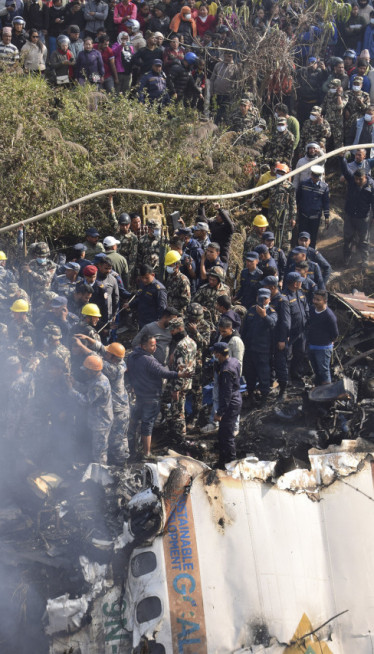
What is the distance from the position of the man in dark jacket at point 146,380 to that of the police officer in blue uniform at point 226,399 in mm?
463

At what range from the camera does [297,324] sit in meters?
11.3

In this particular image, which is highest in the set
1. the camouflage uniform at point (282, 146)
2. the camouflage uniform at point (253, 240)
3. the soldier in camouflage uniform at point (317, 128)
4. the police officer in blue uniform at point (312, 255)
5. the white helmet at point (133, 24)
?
the white helmet at point (133, 24)

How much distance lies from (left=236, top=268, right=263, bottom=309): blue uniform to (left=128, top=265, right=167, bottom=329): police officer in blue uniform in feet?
3.92

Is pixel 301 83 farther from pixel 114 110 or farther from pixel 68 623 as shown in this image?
pixel 68 623

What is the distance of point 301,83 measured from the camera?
16.8 metres

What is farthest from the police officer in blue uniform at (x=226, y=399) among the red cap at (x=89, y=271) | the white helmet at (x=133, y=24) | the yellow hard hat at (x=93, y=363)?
the white helmet at (x=133, y=24)

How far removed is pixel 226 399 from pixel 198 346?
1.16 metres

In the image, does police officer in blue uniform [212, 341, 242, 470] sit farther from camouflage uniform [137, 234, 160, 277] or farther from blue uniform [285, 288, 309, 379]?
camouflage uniform [137, 234, 160, 277]

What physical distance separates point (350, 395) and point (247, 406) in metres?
1.75

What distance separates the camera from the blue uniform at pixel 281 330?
434 inches

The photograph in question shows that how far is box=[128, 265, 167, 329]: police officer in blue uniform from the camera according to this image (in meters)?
11.1

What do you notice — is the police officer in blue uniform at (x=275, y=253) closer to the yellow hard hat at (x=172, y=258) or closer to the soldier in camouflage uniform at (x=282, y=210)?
the soldier in camouflage uniform at (x=282, y=210)

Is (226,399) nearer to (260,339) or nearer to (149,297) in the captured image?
(260,339)

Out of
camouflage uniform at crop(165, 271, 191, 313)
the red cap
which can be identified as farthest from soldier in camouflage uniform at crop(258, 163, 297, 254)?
the red cap
